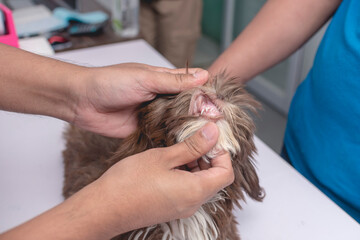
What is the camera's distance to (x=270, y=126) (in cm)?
270

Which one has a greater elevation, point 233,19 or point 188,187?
point 188,187

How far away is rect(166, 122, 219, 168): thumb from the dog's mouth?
4cm

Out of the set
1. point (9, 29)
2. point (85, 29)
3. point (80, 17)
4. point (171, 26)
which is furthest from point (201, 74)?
point (171, 26)

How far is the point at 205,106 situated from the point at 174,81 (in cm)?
10

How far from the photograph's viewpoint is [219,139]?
0.67 metres

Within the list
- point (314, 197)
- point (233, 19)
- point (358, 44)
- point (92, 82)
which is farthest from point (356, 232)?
point (233, 19)

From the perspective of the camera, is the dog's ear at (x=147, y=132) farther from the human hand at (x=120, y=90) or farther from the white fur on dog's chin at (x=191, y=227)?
the white fur on dog's chin at (x=191, y=227)

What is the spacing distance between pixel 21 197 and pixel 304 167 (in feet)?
2.40

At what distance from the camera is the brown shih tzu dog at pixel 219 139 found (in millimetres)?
685

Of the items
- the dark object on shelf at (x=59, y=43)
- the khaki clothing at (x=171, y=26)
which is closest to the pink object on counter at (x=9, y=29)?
the dark object on shelf at (x=59, y=43)

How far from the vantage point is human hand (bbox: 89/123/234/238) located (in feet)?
2.03

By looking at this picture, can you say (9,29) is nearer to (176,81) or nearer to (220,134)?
(176,81)

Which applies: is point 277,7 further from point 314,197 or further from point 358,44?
point 314,197

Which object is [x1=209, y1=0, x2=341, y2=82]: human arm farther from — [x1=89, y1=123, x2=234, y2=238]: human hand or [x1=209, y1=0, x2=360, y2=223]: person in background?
[x1=89, y1=123, x2=234, y2=238]: human hand
